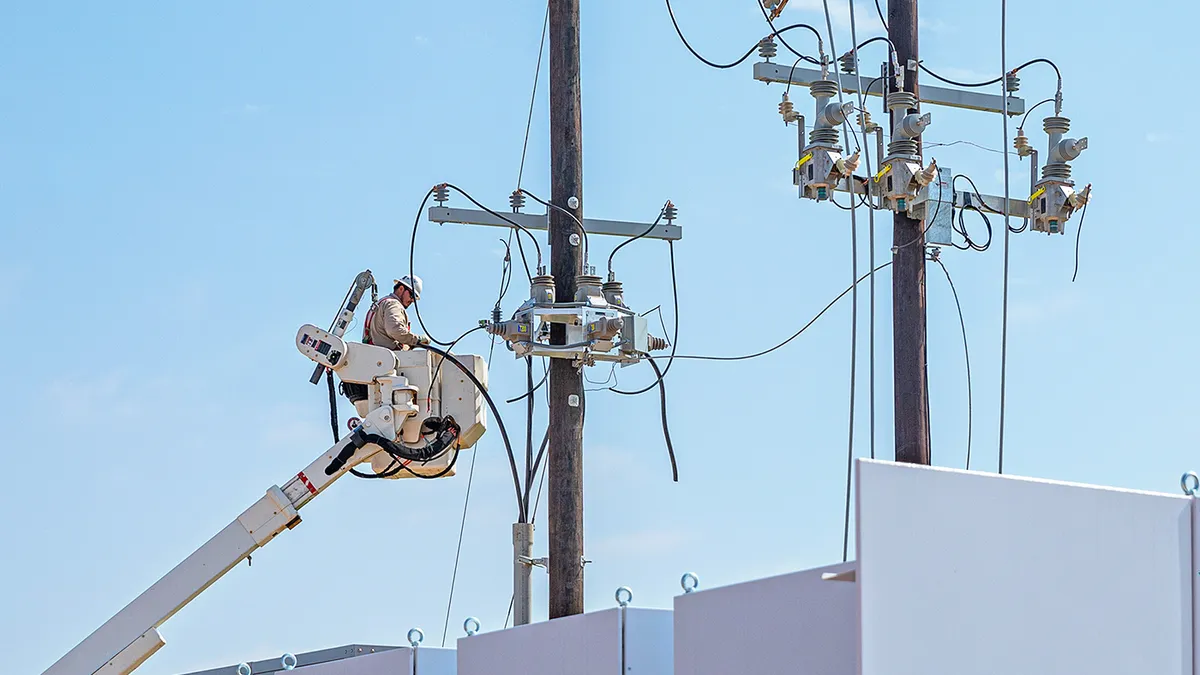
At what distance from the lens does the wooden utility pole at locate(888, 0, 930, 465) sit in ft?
38.5

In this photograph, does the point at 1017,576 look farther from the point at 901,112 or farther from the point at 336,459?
the point at 336,459

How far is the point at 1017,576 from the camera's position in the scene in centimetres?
788

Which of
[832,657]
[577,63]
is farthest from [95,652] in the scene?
[832,657]

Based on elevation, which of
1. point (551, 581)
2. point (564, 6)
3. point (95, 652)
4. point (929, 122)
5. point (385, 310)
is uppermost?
point (564, 6)

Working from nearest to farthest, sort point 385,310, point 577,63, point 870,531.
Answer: point 870,531 < point 577,63 < point 385,310

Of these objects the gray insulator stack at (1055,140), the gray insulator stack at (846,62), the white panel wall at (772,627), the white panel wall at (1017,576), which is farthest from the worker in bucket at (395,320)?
the white panel wall at (1017,576)

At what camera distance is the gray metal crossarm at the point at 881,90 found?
13.1 meters

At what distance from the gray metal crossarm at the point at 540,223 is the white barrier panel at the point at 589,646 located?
4.22m

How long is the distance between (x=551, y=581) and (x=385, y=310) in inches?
143

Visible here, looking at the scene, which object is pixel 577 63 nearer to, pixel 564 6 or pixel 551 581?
pixel 564 6

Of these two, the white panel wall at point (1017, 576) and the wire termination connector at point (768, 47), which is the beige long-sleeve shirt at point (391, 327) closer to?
the wire termination connector at point (768, 47)

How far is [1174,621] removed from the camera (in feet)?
27.4

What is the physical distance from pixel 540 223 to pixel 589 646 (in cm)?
506

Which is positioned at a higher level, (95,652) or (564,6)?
(564,6)
